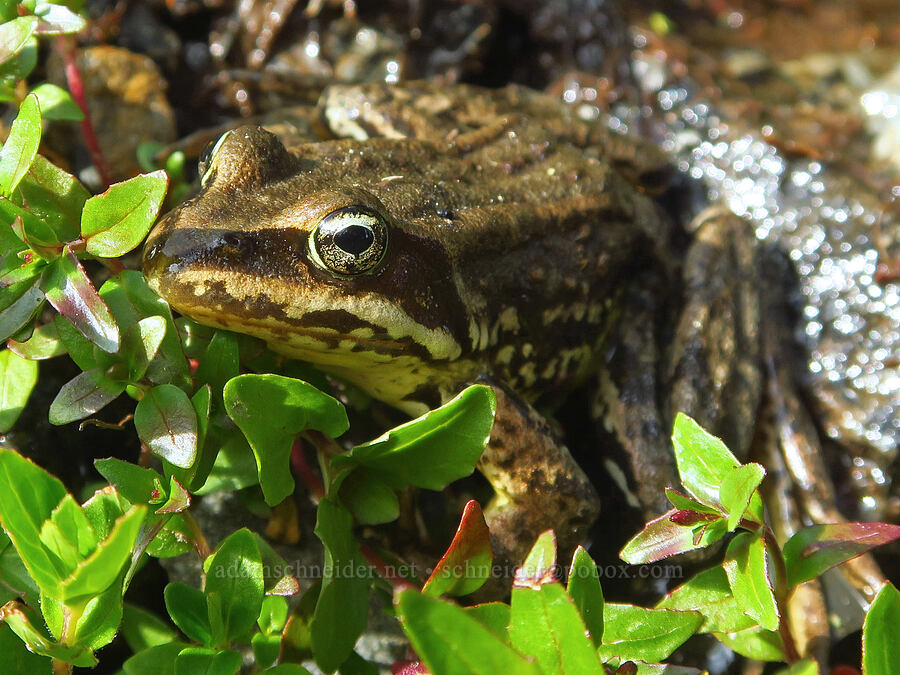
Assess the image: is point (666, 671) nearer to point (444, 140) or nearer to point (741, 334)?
point (741, 334)

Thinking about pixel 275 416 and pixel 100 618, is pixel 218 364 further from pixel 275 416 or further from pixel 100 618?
pixel 100 618

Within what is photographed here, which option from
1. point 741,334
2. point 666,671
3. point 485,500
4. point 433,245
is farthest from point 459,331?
point 741,334

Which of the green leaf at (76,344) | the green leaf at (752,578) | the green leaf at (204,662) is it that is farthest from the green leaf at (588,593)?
the green leaf at (76,344)

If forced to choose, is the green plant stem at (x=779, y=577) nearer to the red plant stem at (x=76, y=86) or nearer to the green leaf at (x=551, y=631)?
the green leaf at (x=551, y=631)

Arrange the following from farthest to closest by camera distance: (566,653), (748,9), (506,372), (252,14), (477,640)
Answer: (748,9), (252,14), (506,372), (566,653), (477,640)

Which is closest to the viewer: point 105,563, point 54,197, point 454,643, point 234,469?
point 454,643

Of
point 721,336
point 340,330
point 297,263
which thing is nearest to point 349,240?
point 297,263

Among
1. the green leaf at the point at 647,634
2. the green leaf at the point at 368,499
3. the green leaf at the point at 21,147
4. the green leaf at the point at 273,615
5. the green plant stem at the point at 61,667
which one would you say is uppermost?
the green leaf at the point at 21,147
